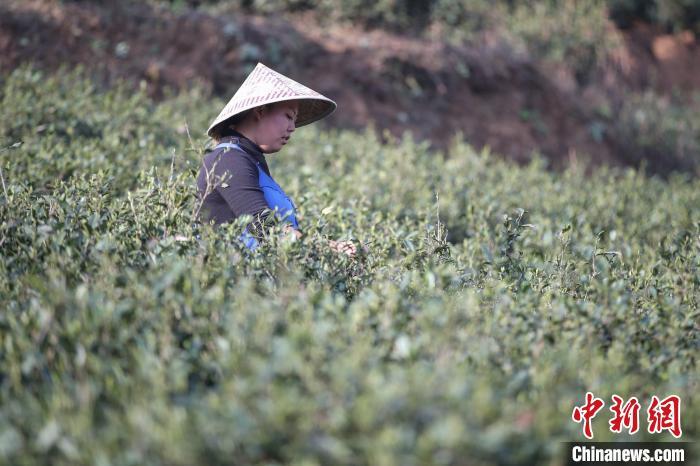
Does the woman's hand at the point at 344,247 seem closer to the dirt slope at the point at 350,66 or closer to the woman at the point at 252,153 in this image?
the woman at the point at 252,153

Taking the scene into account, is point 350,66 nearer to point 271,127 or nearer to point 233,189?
point 271,127

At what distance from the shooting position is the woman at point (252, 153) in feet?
11.6

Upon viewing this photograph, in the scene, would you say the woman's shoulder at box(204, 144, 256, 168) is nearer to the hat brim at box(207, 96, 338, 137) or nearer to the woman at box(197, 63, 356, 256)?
the woman at box(197, 63, 356, 256)

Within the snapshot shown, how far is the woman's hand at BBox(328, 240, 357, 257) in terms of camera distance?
3432 millimetres

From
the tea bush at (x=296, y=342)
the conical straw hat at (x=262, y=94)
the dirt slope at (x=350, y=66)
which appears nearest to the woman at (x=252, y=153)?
the conical straw hat at (x=262, y=94)

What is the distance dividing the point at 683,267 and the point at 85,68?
7.09m

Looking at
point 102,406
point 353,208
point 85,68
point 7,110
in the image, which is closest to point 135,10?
point 85,68

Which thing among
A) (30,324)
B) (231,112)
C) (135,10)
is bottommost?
(30,324)

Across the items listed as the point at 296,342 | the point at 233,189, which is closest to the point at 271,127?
the point at 233,189

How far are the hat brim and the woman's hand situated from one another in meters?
0.74

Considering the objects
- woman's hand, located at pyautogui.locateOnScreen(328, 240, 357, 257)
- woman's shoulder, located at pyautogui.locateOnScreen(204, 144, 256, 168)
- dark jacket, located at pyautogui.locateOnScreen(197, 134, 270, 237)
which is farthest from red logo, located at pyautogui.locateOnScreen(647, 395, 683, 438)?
woman's shoulder, located at pyautogui.locateOnScreen(204, 144, 256, 168)

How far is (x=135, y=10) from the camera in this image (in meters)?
10.1

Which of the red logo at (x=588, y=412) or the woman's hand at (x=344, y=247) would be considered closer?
the red logo at (x=588, y=412)

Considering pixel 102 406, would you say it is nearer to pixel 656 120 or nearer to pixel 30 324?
pixel 30 324
